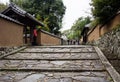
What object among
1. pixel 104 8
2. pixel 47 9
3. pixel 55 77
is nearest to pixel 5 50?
pixel 55 77

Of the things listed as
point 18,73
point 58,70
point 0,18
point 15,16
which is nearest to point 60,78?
point 58,70

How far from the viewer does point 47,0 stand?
3512cm

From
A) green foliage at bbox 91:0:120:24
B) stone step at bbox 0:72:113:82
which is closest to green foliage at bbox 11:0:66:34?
green foliage at bbox 91:0:120:24

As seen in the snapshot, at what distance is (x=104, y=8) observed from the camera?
10.3m

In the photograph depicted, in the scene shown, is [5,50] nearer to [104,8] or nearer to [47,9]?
[104,8]

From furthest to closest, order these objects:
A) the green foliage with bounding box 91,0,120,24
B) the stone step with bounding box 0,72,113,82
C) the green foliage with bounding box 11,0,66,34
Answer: the green foliage with bounding box 11,0,66,34, the green foliage with bounding box 91,0,120,24, the stone step with bounding box 0,72,113,82

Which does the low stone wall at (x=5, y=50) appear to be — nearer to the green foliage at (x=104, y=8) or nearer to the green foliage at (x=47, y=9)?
the green foliage at (x=104, y=8)

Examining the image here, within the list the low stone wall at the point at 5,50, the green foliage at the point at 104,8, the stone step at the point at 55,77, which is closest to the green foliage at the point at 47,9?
the low stone wall at the point at 5,50

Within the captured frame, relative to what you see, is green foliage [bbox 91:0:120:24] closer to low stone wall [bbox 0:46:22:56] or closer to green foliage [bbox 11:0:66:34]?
low stone wall [bbox 0:46:22:56]

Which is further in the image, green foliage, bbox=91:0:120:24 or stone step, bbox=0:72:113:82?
green foliage, bbox=91:0:120:24

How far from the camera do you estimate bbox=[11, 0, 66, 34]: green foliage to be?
3403 cm

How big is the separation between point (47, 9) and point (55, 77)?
2979cm

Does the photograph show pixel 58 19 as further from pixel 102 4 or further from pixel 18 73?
pixel 18 73

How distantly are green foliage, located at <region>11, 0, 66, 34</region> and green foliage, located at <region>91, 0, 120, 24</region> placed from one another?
22322mm
